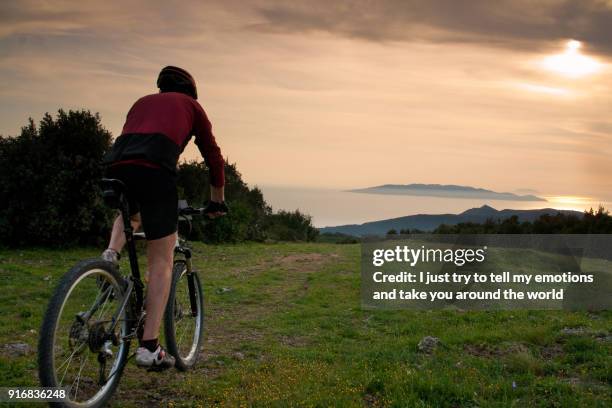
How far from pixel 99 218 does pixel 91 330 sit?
16.7 m

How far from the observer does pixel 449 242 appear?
16625 mm

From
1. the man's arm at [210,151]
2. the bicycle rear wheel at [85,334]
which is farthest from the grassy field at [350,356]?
the man's arm at [210,151]

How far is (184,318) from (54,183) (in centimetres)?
1498

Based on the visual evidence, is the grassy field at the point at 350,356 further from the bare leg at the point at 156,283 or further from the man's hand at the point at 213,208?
the man's hand at the point at 213,208

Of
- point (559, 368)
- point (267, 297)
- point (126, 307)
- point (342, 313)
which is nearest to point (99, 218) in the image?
point (267, 297)

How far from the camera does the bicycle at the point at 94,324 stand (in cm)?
453

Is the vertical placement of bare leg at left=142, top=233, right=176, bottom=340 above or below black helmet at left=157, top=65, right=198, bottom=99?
below

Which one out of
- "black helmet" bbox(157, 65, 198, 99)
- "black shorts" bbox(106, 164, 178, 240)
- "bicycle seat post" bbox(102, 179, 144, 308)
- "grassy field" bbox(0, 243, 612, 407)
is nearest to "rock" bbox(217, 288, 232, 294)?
"grassy field" bbox(0, 243, 612, 407)

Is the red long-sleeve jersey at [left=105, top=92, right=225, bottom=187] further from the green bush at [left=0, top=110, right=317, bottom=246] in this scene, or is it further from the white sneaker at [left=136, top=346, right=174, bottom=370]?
the green bush at [left=0, top=110, right=317, bottom=246]

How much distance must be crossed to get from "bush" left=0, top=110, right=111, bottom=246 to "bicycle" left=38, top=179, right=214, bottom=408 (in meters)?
15.3

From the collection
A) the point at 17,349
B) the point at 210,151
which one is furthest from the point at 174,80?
the point at 17,349

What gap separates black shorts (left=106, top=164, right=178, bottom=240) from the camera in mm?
5176

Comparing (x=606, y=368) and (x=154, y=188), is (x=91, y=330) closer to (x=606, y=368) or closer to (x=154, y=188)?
(x=154, y=188)

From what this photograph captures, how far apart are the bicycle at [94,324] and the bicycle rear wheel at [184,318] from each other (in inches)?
0.9
